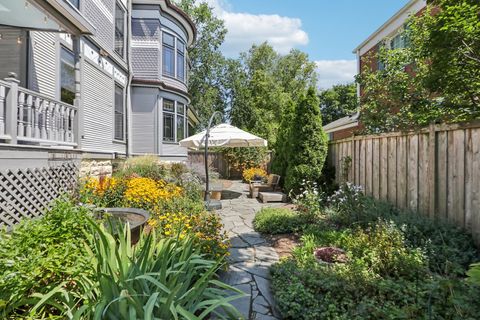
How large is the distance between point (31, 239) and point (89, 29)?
464 cm

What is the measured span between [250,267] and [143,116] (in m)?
10.4

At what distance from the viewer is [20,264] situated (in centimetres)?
230

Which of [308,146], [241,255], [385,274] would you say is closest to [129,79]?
[308,146]

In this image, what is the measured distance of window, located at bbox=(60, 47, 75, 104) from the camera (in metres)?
7.66

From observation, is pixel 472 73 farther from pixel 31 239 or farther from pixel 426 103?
pixel 31 239

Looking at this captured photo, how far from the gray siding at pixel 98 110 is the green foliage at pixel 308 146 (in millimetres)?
5837

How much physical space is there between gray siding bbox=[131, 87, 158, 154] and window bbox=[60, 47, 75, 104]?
16.4 feet

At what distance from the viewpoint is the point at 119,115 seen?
474 inches

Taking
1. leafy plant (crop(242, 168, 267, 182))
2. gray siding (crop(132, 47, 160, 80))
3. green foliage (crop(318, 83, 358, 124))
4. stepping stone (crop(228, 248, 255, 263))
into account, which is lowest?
stepping stone (crop(228, 248, 255, 263))

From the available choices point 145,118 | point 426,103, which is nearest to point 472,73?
point 426,103

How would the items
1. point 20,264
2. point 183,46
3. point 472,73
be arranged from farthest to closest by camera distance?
point 183,46, point 472,73, point 20,264

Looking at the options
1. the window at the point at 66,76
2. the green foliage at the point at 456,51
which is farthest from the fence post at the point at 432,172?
the window at the point at 66,76

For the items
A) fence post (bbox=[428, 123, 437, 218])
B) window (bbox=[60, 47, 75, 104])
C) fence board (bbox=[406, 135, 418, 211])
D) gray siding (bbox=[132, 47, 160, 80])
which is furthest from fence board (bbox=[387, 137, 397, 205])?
gray siding (bbox=[132, 47, 160, 80])

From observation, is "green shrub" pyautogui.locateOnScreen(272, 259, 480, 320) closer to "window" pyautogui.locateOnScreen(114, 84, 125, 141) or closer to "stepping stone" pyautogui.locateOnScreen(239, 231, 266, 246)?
"stepping stone" pyautogui.locateOnScreen(239, 231, 266, 246)
